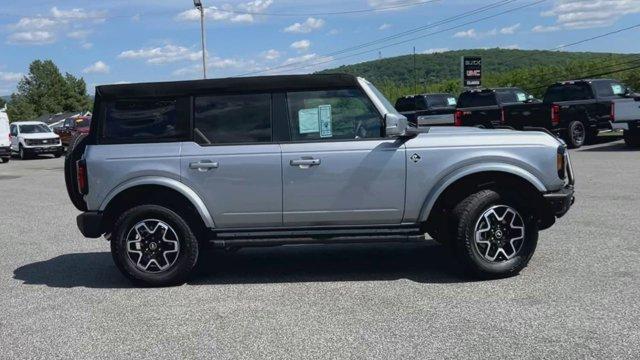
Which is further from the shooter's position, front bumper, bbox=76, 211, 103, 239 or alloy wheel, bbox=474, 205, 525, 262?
front bumper, bbox=76, 211, 103, 239

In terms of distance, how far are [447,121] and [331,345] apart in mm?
21342

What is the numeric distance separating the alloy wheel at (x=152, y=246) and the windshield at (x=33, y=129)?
1179 inches

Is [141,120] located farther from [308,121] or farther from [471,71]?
[471,71]

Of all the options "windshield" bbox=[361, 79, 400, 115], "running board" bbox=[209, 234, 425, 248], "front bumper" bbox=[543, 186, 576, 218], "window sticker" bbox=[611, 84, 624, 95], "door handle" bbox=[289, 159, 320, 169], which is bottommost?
"running board" bbox=[209, 234, 425, 248]

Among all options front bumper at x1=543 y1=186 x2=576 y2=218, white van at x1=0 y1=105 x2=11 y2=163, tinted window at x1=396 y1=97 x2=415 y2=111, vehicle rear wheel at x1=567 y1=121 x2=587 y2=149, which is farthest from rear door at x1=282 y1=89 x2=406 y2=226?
white van at x1=0 y1=105 x2=11 y2=163

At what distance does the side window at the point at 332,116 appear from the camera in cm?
643

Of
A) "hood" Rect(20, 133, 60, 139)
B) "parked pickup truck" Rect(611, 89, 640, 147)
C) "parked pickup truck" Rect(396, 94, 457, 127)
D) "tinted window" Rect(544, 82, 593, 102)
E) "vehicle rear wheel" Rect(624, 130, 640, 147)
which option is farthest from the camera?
"hood" Rect(20, 133, 60, 139)

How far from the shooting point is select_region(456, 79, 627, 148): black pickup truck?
2192 centimetres

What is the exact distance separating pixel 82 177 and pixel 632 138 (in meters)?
18.5

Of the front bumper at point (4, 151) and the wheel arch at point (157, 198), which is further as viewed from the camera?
the front bumper at point (4, 151)

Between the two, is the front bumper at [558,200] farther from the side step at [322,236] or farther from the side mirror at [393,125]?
the side mirror at [393,125]

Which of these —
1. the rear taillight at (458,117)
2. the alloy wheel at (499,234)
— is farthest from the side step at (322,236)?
the rear taillight at (458,117)

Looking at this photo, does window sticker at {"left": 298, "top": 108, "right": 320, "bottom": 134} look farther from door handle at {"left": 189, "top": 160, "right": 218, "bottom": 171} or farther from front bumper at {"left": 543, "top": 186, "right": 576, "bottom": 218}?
front bumper at {"left": 543, "top": 186, "right": 576, "bottom": 218}

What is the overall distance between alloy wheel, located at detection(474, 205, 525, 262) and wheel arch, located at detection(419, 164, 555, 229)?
0.22m
